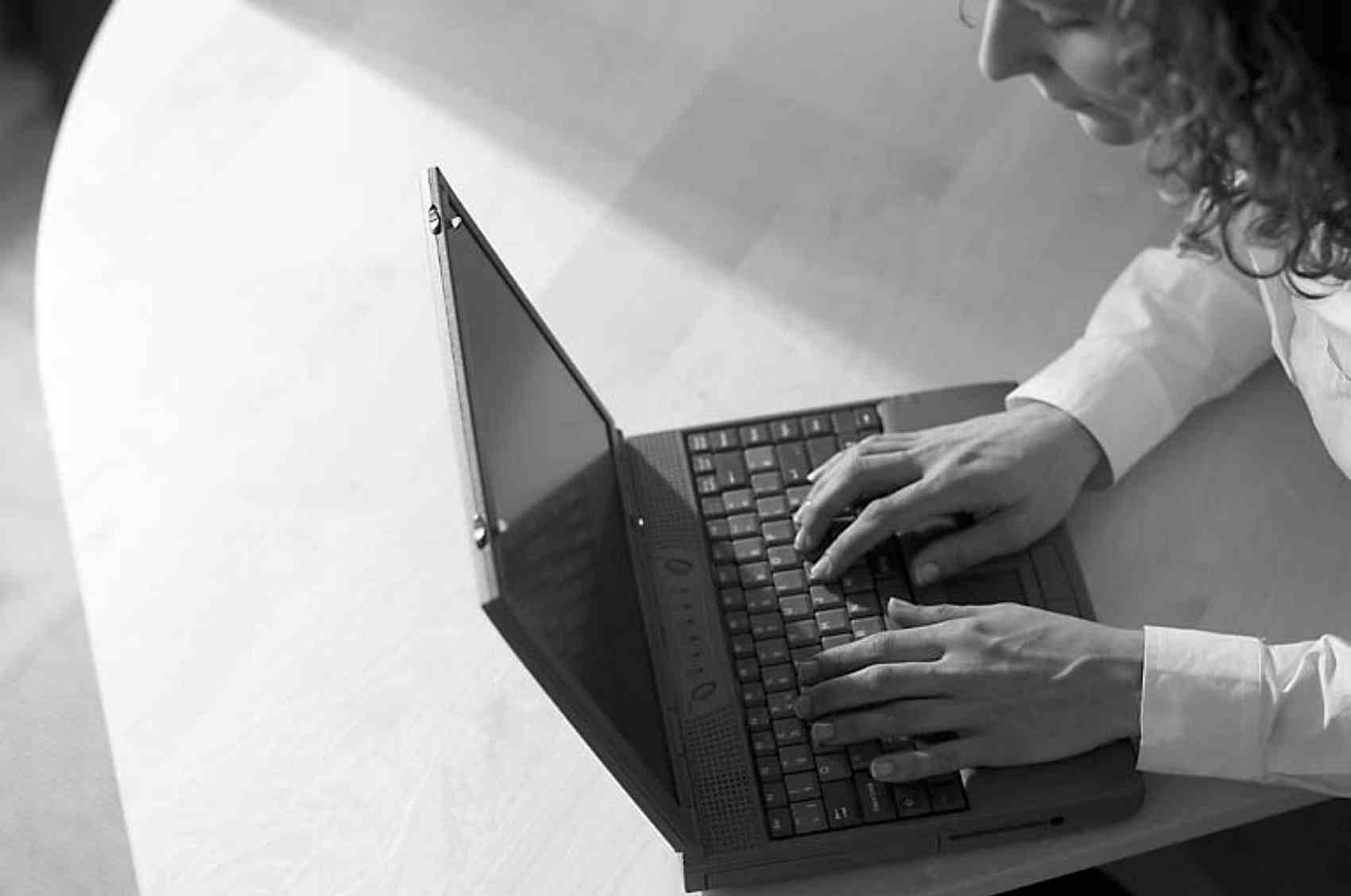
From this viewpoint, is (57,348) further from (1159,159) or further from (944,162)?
(1159,159)

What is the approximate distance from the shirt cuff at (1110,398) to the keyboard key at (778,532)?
18cm

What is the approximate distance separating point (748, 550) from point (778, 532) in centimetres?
2

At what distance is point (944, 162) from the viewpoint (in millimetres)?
1319

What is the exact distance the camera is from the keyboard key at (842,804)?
39.2 inches

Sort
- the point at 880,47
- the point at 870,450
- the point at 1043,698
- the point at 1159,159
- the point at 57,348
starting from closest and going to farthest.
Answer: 1. the point at 1159,159
2. the point at 1043,698
3. the point at 870,450
4. the point at 57,348
5. the point at 880,47

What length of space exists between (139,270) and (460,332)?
453 mm

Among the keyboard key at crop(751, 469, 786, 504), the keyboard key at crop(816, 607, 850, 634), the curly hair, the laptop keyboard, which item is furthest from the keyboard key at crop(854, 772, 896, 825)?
the curly hair

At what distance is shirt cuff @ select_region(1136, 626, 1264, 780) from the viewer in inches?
39.6

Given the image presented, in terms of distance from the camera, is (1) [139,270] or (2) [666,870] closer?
(2) [666,870]

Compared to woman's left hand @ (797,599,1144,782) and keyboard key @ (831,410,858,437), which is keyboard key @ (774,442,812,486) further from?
woman's left hand @ (797,599,1144,782)

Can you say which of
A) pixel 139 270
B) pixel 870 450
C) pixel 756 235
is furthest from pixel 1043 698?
pixel 139 270

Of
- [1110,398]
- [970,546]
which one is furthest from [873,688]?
[1110,398]

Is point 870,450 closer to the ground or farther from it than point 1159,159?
closer to the ground

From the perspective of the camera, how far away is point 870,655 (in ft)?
3.44
